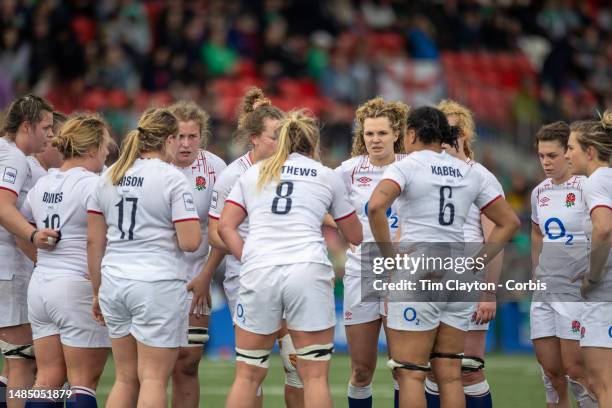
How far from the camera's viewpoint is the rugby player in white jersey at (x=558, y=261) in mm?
8664

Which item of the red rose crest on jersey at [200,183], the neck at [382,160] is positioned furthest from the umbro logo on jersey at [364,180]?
the red rose crest on jersey at [200,183]

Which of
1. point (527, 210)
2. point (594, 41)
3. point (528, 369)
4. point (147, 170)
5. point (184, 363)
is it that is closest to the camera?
point (147, 170)

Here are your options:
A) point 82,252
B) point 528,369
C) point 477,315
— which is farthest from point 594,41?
point 82,252

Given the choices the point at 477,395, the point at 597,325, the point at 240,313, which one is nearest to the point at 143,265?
the point at 240,313

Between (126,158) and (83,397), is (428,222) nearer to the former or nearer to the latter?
(126,158)

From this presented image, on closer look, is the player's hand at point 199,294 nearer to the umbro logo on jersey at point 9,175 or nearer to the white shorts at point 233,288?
the white shorts at point 233,288

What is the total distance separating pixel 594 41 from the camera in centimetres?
1959

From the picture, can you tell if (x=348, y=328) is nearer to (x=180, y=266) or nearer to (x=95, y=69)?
(x=180, y=266)

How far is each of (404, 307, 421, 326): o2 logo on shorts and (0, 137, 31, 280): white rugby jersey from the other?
9.55ft

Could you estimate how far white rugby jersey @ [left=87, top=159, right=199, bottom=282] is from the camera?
739 cm

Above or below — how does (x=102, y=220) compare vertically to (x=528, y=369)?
above

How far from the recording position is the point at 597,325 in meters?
7.66

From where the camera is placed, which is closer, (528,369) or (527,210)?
(528,369)

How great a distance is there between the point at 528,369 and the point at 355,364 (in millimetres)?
5857
